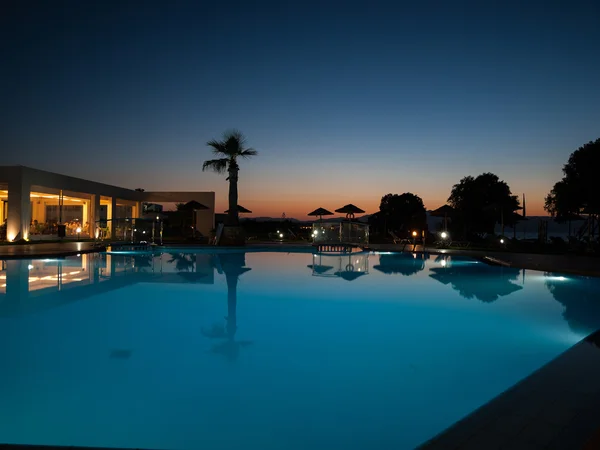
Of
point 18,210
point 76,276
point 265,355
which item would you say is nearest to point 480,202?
point 76,276

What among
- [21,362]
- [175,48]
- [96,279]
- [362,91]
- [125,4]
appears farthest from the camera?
[362,91]

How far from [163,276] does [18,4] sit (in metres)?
11.0

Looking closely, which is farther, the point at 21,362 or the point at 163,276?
the point at 163,276

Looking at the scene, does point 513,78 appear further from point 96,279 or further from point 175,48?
point 96,279

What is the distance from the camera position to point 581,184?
52.8ft

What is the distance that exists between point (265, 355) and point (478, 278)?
774 cm

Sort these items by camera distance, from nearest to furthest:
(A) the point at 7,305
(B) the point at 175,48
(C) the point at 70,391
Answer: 1. (C) the point at 70,391
2. (A) the point at 7,305
3. (B) the point at 175,48

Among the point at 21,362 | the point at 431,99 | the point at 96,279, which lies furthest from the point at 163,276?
the point at 431,99

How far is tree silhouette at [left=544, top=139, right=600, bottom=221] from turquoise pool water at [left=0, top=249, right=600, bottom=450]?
7701 mm

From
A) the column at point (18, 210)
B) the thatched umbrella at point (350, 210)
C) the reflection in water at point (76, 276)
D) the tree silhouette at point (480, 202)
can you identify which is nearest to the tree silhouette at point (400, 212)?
the tree silhouette at point (480, 202)

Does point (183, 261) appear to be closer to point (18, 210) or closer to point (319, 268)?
point (319, 268)

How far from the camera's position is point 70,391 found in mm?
3430

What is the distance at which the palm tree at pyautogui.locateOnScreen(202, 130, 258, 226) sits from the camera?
19875 mm

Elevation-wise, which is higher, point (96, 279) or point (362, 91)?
point (362, 91)
